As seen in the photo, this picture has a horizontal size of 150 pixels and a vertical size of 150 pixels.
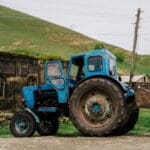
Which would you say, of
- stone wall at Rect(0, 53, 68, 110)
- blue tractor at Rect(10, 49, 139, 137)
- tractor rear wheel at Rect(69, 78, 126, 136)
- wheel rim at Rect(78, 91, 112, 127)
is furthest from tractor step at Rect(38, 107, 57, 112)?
stone wall at Rect(0, 53, 68, 110)

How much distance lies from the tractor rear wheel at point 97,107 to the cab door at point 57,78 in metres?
0.50

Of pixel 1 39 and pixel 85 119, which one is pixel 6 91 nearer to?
pixel 85 119

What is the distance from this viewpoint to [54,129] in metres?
14.8

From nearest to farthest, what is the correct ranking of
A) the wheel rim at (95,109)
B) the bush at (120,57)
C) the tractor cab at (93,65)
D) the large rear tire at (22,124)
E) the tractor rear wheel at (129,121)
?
the wheel rim at (95,109), the tractor rear wheel at (129,121), the tractor cab at (93,65), the large rear tire at (22,124), the bush at (120,57)

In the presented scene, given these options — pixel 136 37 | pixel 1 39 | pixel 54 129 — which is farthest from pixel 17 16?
pixel 54 129

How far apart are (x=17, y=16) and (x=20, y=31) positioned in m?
15.4

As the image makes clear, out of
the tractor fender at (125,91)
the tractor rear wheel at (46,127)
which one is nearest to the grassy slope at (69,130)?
the tractor rear wheel at (46,127)

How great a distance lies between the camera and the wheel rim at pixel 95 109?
12.8 m

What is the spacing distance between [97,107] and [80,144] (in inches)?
82.5

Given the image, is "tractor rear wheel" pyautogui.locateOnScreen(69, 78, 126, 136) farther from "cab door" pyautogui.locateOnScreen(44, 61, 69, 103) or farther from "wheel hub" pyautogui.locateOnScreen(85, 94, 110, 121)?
"cab door" pyautogui.locateOnScreen(44, 61, 69, 103)

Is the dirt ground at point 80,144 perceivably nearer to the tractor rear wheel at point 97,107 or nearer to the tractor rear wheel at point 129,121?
the tractor rear wheel at point 97,107

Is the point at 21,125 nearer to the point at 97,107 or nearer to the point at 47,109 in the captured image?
the point at 47,109

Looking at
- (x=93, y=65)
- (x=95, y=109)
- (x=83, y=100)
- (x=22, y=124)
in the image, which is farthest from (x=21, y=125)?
(x=93, y=65)

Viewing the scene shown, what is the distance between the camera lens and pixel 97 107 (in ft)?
42.4
